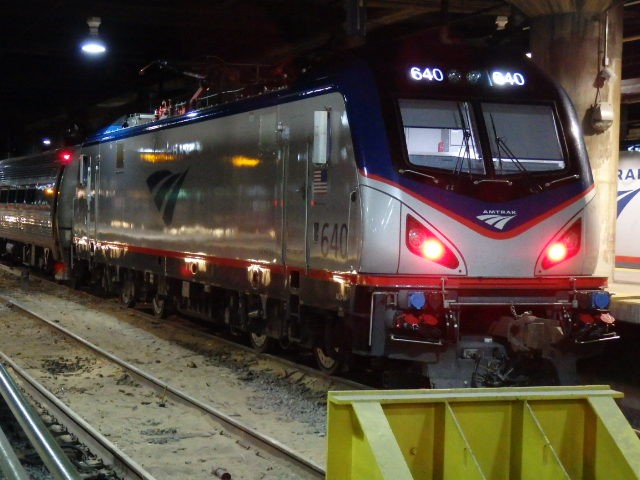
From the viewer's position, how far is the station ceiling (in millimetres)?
16338

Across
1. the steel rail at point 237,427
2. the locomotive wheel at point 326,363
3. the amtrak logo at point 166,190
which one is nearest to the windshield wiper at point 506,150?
the locomotive wheel at point 326,363

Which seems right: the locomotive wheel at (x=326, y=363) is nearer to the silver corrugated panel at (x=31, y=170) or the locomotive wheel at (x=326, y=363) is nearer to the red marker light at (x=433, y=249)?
the red marker light at (x=433, y=249)

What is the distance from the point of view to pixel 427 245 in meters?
8.61

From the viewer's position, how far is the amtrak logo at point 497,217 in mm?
8789

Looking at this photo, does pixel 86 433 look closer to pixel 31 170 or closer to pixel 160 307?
pixel 160 307

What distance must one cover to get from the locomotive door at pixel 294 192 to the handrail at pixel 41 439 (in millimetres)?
3281

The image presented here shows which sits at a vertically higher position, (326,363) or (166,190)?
(166,190)

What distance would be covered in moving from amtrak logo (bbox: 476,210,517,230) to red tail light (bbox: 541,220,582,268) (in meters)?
0.52

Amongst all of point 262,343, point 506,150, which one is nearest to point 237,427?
point 506,150

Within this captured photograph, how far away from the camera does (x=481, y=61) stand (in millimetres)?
9352

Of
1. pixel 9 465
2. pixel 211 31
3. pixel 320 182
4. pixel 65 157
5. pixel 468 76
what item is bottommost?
pixel 9 465

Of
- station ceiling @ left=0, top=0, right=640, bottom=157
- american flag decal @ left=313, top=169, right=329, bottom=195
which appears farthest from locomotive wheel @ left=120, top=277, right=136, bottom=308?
american flag decal @ left=313, top=169, right=329, bottom=195

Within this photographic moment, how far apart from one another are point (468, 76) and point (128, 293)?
393 inches

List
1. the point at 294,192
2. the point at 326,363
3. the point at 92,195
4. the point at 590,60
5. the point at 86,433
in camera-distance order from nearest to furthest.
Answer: the point at 86,433, the point at 294,192, the point at 326,363, the point at 590,60, the point at 92,195
